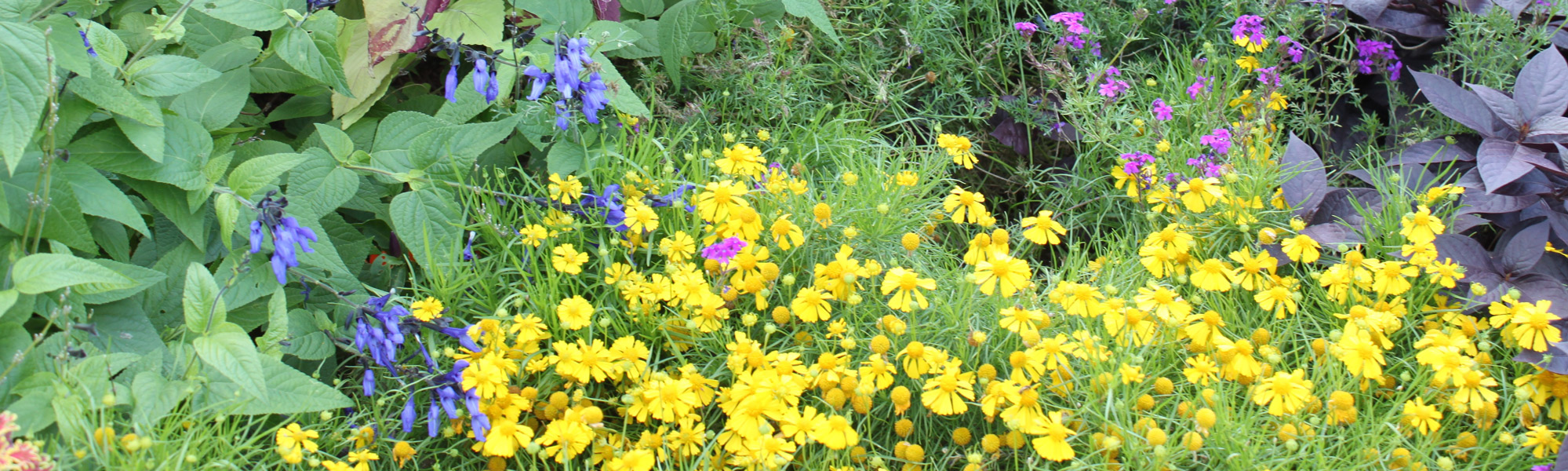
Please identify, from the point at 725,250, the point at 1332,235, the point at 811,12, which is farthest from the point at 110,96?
the point at 1332,235

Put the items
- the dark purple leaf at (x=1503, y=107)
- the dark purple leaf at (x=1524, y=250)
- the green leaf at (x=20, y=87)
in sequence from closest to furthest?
the green leaf at (x=20, y=87)
the dark purple leaf at (x=1524, y=250)
the dark purple leaf at (x=1503, y=107)

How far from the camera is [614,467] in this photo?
1610 millimetres

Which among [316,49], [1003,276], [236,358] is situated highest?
[316,49]

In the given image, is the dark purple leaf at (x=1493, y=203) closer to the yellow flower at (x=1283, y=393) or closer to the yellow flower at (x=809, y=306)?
the yellow flower at (x=1283, y=393)

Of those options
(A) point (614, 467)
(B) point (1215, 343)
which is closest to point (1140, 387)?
(B) point (1215, 343)

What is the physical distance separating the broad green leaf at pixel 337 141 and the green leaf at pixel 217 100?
17 centimetres

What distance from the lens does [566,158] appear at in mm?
2135

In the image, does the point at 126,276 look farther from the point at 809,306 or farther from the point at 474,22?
the point at 809,306

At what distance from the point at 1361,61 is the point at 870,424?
1.86 m

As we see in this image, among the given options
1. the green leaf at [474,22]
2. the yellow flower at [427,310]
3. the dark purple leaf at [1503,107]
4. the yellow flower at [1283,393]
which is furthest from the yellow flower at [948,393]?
the dark purple leaf at [1503,107]

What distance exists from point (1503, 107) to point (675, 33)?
1832 mm

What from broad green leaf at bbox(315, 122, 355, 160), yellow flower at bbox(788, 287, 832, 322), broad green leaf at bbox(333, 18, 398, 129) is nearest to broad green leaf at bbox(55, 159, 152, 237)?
broad green leaf at bbox(315, 122, 355, 160)

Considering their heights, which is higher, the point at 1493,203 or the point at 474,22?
the point at 474,22

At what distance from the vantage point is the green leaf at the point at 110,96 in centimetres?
167
